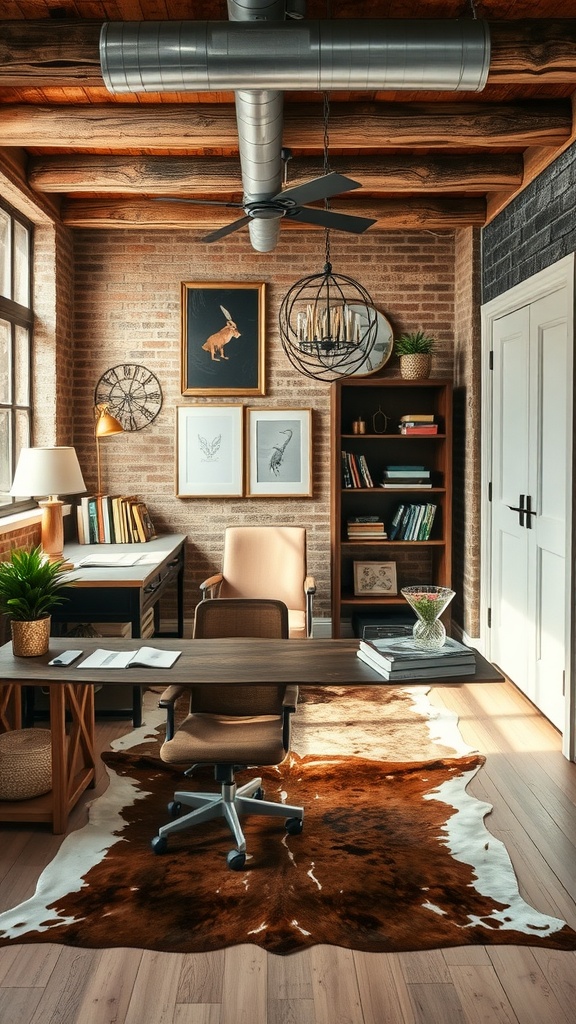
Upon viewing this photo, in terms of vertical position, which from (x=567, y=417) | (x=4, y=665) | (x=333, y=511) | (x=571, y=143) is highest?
(x=571, y=143)

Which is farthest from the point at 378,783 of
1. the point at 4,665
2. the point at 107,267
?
the point at 107,267

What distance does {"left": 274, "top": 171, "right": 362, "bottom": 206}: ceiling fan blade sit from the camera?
8.55 ft

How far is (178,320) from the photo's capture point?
6020mm

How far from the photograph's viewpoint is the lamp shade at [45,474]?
4352mm

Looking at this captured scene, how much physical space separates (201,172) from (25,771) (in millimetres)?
3396

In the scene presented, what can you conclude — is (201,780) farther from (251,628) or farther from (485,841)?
(485,841)

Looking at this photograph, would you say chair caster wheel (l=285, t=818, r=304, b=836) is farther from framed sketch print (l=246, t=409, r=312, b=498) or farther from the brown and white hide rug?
framed sketch print (l=246, t=409, r=312, b=498)

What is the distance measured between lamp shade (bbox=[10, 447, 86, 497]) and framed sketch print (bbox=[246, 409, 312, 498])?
1.87 m

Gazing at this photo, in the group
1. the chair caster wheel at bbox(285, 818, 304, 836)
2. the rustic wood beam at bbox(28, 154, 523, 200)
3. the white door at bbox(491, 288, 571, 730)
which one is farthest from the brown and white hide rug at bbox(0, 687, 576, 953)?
the rustic wood beam at bbox(28, 154, 523, 200)

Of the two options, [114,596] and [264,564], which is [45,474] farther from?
[264,564]

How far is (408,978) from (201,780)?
1568mm

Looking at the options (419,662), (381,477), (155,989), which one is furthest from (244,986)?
(381,477)

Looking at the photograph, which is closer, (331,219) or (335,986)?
(335,986)

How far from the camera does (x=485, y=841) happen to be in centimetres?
306
